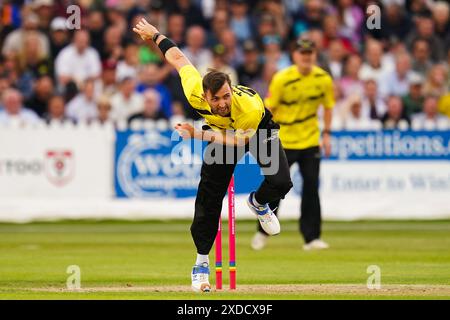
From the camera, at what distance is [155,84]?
75.5 feet

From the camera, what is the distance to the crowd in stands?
22.3m

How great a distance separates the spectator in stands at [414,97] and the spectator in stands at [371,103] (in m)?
0.52

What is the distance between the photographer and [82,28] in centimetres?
2367

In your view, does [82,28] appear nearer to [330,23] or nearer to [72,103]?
[72,103]

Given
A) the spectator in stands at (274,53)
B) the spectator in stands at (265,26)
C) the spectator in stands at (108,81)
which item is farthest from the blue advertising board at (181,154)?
the spectator in stands at (265,26)

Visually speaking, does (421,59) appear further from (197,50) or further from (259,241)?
(259,241)

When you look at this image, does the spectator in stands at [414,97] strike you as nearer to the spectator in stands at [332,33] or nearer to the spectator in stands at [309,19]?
the spectator in stands at [332,33]

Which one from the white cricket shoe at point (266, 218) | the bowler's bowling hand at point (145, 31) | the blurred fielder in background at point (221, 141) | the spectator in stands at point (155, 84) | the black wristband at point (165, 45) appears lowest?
the white cricket shoe at point (266, 218)

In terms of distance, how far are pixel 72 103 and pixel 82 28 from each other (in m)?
2.00

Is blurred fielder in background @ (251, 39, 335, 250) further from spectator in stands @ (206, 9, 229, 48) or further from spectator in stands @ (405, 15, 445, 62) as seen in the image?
spectator in stands @ (405, 15, 445, 62)

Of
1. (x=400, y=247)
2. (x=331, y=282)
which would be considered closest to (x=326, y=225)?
(x=400, y=247)

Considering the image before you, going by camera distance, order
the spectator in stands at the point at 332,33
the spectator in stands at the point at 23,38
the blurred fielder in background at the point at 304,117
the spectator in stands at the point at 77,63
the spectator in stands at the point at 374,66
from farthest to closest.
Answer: the spectator in stands at the point at 332,33 < the spectator in stands at the point at 374,66 < the spectator in stands at the point at 23,38 < the spectator in stands at the point at 77,63 < the blurred fielder in background at the point at 304,117

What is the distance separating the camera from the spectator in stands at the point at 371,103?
22.3 m
